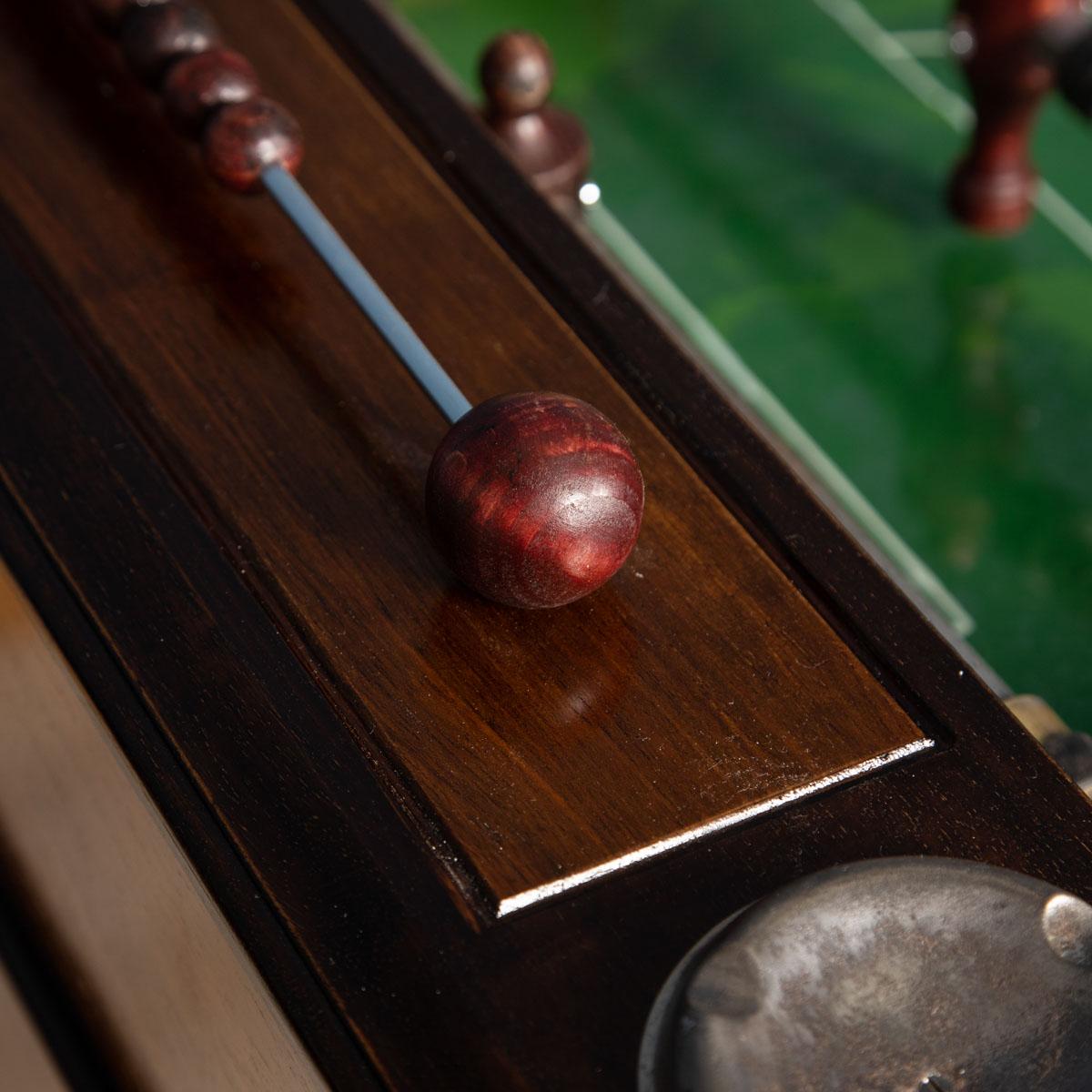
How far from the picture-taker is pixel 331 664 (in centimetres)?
81

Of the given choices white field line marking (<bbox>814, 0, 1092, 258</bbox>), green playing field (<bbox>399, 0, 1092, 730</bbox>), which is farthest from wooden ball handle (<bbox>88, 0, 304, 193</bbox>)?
white field line marking (<bbox>814, 0, 1092, 258</bbox>)

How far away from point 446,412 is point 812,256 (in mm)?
1293

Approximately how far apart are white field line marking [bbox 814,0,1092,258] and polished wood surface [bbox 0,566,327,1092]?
5.31 feet

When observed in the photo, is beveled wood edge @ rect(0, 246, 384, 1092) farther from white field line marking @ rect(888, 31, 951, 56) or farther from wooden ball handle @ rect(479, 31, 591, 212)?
white field line marking @ rect(888, 31, 951, 56)

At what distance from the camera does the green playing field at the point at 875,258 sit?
5.71ft

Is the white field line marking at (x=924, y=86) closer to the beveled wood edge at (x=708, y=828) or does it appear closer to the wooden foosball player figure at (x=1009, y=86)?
the wooden foosball player figure at (x=1009, y=86)

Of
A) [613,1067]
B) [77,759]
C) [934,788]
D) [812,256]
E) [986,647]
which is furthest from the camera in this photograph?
[812,256]

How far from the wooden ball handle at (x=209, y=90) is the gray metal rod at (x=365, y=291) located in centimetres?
2

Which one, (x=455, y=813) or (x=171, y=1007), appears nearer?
(x=455, y=813)

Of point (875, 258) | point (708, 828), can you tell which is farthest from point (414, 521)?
point (875, 258)

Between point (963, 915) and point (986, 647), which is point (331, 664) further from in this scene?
point (986, 647)

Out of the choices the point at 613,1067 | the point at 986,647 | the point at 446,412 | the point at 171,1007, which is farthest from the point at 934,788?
the point at 986,647

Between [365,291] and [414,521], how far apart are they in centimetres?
17

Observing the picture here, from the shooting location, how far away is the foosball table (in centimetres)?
67
